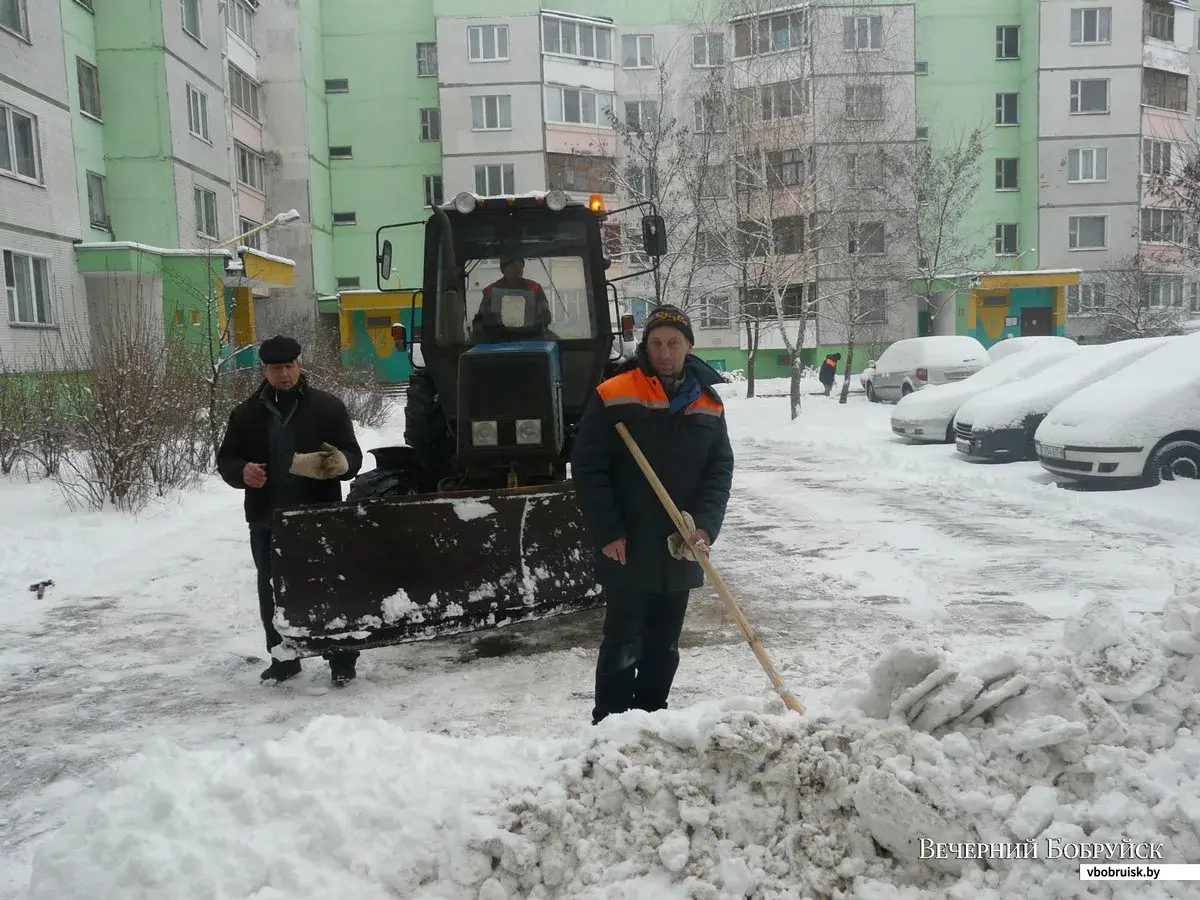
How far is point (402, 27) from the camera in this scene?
40.8m

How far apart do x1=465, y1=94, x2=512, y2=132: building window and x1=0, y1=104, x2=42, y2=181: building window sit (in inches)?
844

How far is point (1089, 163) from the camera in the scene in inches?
1615

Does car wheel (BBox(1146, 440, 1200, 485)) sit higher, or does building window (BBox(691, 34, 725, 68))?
building window (BBox(691, 34, 725, 68))

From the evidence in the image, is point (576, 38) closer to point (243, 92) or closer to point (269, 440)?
point (243, 92)

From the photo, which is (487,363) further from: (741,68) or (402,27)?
(402,27)

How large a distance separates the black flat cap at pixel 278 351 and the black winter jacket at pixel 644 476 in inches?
78.2

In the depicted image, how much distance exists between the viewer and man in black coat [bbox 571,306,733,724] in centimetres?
382

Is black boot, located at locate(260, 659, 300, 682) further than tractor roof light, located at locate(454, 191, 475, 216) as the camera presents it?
No

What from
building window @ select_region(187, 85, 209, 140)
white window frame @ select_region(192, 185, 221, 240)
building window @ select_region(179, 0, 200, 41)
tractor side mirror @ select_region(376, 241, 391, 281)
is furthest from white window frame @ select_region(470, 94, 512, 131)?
tractor side mirror @ select_region(376, 241, 391, 281)

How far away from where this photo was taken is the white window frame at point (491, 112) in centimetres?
3969

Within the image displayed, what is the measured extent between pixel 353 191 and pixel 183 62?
15855mm

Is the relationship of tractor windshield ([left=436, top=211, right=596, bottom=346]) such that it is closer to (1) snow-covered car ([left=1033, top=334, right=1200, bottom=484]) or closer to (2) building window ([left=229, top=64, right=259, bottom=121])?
(1) snow-covered car ([left=1033, top=334, right=1200, bottom=484])

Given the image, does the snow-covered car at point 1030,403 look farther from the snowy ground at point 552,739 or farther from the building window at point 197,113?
the building window at point 197,113

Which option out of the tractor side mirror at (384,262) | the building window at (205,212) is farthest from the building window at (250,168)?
the tractor side mirror at (384,262)
